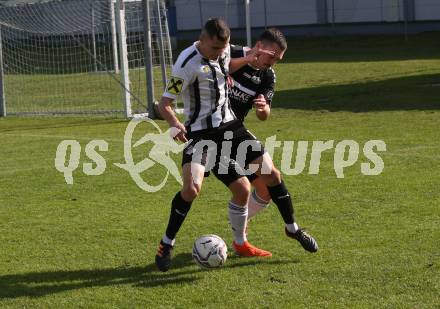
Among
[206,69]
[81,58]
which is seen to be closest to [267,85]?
[206,69]

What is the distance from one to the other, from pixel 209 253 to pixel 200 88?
132cm

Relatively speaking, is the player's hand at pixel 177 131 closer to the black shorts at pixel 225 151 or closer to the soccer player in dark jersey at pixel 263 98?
the black shorts at pixel 225 151

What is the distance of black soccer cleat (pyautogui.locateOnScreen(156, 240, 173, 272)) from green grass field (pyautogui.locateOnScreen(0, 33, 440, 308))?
0.09 metres

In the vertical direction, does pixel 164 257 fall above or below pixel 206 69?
below

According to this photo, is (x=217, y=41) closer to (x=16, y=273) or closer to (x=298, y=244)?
(x=298, y=244)

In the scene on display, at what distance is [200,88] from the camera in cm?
738

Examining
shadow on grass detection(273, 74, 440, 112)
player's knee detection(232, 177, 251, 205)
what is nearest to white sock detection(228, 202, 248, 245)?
player's knee detection(232, 177, 251, 205)

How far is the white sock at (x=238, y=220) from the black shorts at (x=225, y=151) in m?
0.28

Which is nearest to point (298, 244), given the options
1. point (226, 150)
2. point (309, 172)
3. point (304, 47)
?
point (226, 150)

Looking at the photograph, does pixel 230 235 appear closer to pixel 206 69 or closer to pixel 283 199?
pixel 283 199

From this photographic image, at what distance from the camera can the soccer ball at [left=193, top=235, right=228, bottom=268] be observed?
7.23 meters

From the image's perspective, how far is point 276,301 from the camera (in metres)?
6.37

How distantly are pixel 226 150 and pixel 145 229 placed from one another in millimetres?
1733

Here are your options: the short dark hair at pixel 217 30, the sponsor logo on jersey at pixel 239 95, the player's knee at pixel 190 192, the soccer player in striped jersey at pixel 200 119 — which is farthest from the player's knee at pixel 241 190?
the short dark hair at pixel 217 30
